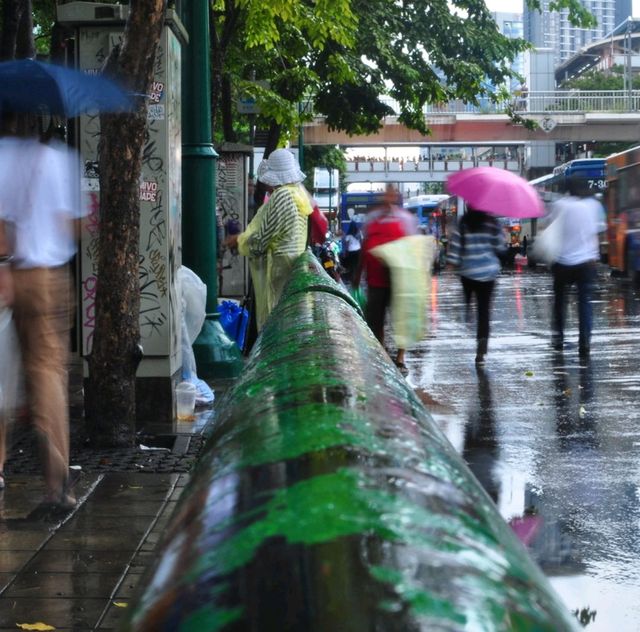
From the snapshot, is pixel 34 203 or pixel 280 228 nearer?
pixel 34 203

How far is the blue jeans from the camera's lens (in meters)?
12.5

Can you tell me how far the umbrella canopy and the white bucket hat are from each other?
11.9 feet

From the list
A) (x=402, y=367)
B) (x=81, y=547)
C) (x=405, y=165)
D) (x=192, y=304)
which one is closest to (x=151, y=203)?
(x=192, y=304)

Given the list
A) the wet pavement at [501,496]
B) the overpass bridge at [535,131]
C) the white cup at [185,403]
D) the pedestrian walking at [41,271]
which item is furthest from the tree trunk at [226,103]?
the overpass bridge at [535,131]

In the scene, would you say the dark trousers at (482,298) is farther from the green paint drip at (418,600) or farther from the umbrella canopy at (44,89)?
the green paint drip at (418,600)

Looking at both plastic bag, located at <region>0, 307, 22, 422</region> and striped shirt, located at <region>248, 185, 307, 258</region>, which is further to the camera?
striped shirt, located at <region>248, 185, 307, 258</region>

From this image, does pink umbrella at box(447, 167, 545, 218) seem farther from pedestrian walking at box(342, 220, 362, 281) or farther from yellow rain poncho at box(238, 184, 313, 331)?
pedestrian walking at box(342, 220, 362, 281)

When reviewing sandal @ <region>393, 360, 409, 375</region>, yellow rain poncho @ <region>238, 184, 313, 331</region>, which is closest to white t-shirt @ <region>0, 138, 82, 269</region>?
yellow rain poncho @ <region>238, 184, 313, 331</region>

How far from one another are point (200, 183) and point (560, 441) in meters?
4.14

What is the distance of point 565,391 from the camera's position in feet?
33.0

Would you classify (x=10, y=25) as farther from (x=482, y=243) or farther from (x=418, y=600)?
(x=418, y=600)

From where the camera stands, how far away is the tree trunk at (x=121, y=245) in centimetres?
704

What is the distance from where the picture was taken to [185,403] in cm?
856

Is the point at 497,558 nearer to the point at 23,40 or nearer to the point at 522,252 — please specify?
the point at 23,40
